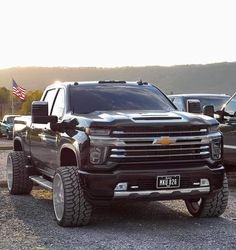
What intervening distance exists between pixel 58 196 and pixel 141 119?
149cm

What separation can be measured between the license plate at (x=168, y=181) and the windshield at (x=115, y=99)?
1.57m

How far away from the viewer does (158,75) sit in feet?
446

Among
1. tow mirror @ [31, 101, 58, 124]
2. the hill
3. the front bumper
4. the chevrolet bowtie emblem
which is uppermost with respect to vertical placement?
tow mirror @ [31, 101, 58, 124]

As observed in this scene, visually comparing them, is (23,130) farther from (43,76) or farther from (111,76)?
(43,76)

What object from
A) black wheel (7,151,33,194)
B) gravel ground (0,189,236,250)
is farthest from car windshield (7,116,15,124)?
gravel ground (0,189,236,250)

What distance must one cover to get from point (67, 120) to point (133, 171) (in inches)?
52.3

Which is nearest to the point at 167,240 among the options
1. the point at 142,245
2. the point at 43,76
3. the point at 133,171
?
the point at 142,245

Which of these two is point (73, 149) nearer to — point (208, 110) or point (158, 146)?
point (158, 146)

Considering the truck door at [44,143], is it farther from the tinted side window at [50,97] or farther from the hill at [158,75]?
the hill at [158,75]

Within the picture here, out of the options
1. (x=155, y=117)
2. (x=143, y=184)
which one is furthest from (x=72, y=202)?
(x=155, y=117)

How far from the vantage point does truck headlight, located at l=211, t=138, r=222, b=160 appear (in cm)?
767

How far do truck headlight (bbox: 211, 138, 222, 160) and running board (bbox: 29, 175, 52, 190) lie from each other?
7.77 feet

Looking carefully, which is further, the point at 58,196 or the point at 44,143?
the point at 44,143

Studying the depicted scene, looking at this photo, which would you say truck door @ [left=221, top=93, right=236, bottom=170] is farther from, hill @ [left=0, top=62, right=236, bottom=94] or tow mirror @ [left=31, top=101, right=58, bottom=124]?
hill @ [left=0, top=62, right=236, bottom=94]
